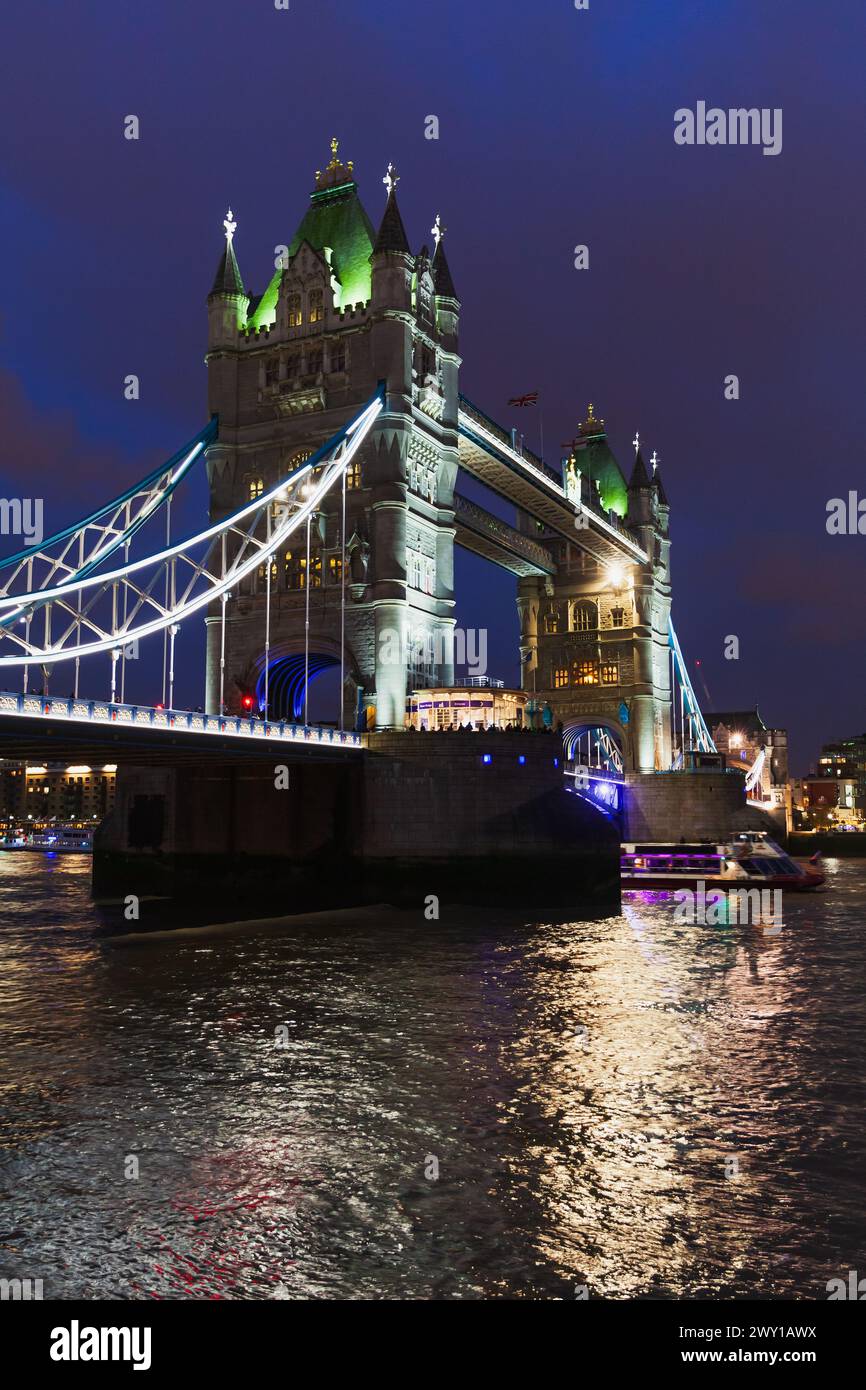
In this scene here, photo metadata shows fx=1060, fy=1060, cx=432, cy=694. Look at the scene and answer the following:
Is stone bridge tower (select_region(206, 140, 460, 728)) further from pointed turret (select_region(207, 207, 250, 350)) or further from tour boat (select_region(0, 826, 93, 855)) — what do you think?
tour boat (select_region(0, 826, 93, 855))

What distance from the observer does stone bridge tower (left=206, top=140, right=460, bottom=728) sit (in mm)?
43656

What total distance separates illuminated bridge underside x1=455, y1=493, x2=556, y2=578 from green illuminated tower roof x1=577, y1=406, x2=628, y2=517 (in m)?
8.15

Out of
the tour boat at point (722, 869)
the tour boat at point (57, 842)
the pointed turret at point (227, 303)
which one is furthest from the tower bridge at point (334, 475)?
the tour boat at point (57, 842)

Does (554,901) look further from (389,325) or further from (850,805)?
(850,805)

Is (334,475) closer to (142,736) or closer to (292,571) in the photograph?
(292,571)

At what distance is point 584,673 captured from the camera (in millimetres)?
82562

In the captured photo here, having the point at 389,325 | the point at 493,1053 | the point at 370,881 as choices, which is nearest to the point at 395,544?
the point at 389,325

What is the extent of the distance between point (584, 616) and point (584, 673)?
4.53 m

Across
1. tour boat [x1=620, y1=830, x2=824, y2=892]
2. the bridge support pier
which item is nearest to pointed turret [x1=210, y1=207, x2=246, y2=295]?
the bridge support pier

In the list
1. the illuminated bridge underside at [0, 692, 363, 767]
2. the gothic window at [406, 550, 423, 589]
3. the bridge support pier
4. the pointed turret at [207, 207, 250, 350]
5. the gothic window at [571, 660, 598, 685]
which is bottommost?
the bridge support pier

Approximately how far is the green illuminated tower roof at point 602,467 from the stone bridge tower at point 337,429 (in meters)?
39.0

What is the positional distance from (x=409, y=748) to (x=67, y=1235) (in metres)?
28.7
